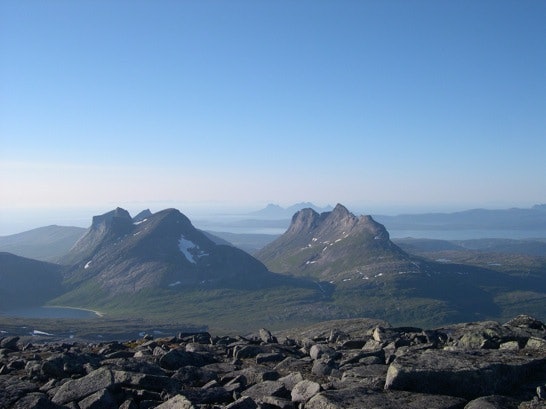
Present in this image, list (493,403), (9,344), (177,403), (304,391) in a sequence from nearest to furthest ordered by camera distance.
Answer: (493,403) → (177,403) → (304,391) → (9,344)

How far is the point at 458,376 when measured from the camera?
16.0 metres

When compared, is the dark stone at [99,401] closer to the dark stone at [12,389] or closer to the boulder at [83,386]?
the boulder at [83,386]

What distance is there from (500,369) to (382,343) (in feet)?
34.5

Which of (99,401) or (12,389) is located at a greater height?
(99,401)

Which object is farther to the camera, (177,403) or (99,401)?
(99,401)

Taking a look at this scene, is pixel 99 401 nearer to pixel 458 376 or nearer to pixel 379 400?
pixel 379 400

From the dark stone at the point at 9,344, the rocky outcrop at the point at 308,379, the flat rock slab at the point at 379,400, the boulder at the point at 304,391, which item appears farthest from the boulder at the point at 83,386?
the dark stone at the point at 9,344

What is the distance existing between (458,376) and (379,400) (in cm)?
282

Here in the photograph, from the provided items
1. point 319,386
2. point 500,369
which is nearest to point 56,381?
point 319,386

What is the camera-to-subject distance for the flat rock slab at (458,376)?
1596 centimetres

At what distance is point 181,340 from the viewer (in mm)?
34344

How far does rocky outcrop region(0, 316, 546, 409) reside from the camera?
51.0 ft

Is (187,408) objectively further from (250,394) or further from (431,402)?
(431,402)

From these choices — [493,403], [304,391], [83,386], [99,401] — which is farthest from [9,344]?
[493,403]
